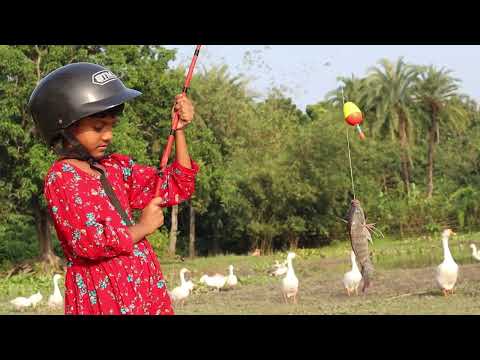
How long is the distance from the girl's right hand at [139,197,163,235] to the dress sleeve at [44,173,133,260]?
7 centimetres

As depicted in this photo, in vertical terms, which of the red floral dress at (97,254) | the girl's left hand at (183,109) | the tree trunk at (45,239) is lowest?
the tree trunk at (45,239)

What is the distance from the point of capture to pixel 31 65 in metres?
19.1

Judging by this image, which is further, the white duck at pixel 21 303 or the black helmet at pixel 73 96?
the white duck at pixel 21 303

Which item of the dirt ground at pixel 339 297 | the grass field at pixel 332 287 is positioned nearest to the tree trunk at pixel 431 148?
the grass field at pixel 332 287

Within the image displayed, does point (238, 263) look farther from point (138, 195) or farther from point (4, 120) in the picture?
point (138, 195)

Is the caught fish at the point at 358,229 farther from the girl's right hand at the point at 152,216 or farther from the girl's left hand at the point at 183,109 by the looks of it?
the girl's right hand at the point at 152,216

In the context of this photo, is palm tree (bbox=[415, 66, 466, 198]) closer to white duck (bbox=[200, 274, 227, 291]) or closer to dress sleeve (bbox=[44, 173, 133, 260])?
white duck (bbox=[200, 274, 227, 291])

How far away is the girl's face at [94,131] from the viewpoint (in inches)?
105

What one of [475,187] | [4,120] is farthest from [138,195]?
[475,187]

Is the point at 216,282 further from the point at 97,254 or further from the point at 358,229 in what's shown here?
the point at 97,254

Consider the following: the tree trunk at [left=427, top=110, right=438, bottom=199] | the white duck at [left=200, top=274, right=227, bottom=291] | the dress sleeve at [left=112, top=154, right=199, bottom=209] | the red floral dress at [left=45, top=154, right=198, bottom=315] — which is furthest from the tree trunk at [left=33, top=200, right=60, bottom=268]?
the red floral dress at [left=45, top=154, right=198, bottom=315]

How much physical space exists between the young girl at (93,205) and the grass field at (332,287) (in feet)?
22.4

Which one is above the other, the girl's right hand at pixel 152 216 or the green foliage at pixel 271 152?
the girl's right hand at pixel 152 216

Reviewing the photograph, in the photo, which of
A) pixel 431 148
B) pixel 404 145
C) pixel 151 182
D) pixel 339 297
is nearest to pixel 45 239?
pixel 339 297
